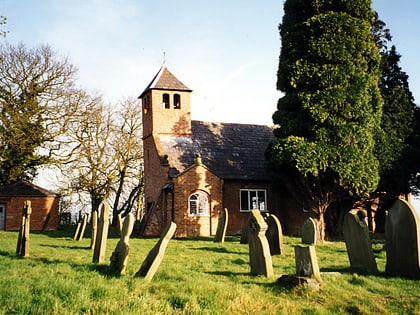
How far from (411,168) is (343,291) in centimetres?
1919

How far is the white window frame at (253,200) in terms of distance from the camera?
26.6 metres

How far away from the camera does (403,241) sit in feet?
30.4

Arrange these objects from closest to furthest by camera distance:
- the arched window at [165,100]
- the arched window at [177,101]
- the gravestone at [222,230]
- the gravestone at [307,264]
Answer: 1. the gravestone at [307,264]
2. the gravestone at [222,230]
3. the arched window at [165,100]
4. the arched window at [177,101]

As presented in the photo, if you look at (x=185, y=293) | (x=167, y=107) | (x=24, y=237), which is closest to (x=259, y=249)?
(x=185, y=293)

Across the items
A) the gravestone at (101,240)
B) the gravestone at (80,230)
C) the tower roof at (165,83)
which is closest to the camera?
the gravestone at (101,240)

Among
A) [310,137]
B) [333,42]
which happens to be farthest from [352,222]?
[333,42]

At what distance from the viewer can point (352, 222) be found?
34.6 feet

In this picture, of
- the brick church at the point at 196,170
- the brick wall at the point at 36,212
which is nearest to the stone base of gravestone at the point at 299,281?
the brick church at the point at 196,170

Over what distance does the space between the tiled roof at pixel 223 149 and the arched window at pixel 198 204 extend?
1.97m

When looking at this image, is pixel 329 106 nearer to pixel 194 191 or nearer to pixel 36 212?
pixel 194 191

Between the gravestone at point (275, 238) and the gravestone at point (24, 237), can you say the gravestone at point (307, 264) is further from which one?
the gravestone at point (24, 237)

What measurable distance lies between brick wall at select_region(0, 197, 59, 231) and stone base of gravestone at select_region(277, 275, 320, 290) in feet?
92.4

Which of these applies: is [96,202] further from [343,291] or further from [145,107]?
[343,291]

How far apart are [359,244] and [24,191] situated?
28556 millimetres
